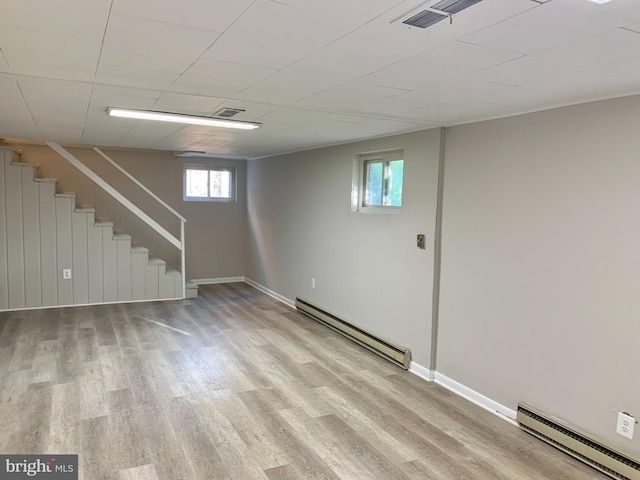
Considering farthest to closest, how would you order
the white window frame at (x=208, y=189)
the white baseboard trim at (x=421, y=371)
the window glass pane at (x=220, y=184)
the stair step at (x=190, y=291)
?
the window glass pane at (x=220, y=184) → the white window frame at (x=208, y=189) → the stair step at (x=190, y=291) → the white baseboard trim at (x=421, y=371)

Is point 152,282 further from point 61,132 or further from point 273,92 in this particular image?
point 273,92

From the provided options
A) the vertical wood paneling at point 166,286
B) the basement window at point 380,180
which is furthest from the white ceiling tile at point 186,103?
the vertical wood paneling at point 166,286

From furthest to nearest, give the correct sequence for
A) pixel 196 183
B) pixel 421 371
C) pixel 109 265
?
pixel 196 183 → pixel 109 265 → pixel 421 371

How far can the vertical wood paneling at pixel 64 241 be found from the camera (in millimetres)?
5730

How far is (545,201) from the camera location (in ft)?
9.30

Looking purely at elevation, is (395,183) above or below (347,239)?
above

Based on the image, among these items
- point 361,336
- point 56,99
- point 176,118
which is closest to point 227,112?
point 176,118

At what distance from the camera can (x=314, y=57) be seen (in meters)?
1.87

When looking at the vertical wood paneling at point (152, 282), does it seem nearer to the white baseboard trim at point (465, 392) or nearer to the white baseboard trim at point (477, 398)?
the white baseboard trim at point (465, 392)

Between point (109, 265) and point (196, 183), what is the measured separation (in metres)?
2.21

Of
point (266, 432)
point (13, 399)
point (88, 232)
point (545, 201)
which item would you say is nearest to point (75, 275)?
point (88, 232)

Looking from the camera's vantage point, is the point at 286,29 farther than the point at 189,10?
Yes

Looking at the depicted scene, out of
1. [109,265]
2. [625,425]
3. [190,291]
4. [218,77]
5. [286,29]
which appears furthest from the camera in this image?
[190,291]

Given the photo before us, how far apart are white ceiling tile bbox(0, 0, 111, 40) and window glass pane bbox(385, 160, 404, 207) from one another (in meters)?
3.04
